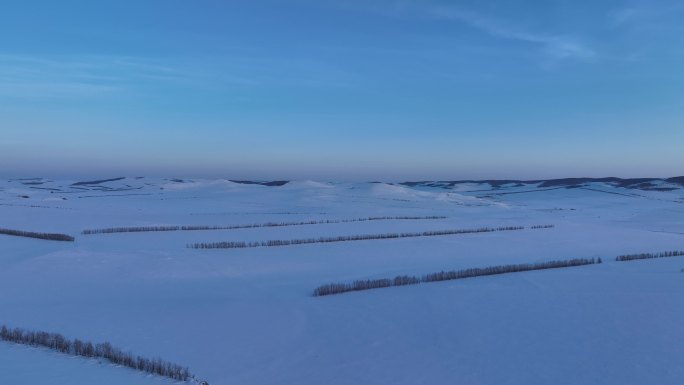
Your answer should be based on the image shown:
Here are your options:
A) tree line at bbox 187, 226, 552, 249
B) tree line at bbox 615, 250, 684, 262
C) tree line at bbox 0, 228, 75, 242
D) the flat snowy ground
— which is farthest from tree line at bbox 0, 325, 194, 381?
tree line at bbox 615, 250, 684, 262

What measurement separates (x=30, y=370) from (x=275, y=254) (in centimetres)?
988

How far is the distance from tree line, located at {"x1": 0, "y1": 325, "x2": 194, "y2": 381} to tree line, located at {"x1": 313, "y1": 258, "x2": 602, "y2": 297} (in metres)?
4.49

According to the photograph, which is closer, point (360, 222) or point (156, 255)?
point (156, 255)

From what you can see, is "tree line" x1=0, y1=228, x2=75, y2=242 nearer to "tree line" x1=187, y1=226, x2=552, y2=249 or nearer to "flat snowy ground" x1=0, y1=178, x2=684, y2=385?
"flat snowy ground" x1=0, y1=178, x2=684, y2=385

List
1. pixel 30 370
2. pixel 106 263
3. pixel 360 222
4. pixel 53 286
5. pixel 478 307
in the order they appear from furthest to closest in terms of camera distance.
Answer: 1. pixel 360 222
2. pixel 106 263
3. pixel 53 286
4. pixel 478 307
5. pixel 30 370

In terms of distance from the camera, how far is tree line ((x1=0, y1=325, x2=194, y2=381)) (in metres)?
6.38

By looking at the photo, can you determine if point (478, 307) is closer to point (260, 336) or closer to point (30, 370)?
point (260, 336)

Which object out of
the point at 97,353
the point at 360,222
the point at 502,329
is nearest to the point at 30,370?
the point at 97,353

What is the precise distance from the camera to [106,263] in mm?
14031

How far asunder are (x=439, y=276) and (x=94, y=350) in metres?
7.52

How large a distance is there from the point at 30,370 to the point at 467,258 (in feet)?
38.8

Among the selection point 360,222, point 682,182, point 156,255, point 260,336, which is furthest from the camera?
point 682,182

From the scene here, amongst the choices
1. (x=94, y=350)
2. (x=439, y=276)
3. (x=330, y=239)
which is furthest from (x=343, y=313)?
(x=330, y=239)

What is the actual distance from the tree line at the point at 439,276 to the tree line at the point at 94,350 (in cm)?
449
